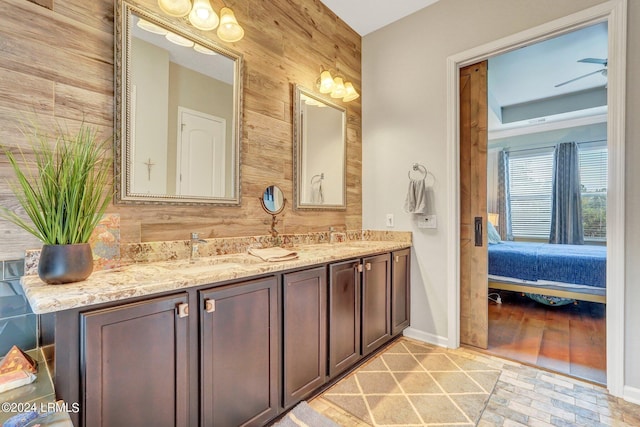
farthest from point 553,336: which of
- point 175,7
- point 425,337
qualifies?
point 175,7

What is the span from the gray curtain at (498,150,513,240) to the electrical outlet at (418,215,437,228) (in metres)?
3.66

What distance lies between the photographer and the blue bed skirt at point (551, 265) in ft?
10.1

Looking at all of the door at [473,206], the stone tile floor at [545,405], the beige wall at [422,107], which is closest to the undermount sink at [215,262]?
the stone tile floor at [545,405]

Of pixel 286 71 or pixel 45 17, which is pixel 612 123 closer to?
pixel 286 71

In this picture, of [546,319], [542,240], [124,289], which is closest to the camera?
[124,289]

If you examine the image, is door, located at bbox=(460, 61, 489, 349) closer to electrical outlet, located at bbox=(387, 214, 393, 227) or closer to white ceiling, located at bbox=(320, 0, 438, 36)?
electrical outlet, located at bbox=(387, 214, 393, 227)

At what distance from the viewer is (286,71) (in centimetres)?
229

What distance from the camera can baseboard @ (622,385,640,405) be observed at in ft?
5.78

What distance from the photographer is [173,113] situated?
1648 mm

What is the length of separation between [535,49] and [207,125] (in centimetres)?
351

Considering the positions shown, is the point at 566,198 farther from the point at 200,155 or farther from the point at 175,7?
the point at 175,7

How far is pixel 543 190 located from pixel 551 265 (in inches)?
98.0

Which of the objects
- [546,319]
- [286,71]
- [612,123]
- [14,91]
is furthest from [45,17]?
[546,319]

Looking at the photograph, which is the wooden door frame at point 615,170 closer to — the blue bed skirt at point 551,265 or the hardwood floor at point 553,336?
the hardwood floor at point 553,336
